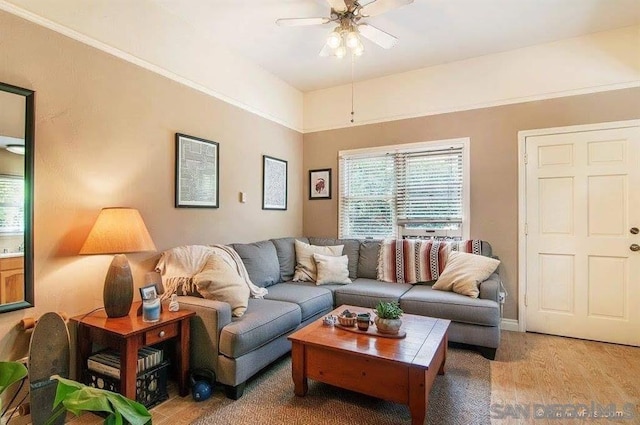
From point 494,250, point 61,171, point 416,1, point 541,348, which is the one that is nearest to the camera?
point 61,171

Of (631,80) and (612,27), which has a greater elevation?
(612,27)

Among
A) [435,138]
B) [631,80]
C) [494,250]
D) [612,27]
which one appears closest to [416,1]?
[435,138]

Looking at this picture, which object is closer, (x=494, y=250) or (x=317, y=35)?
(x=317, y=35)

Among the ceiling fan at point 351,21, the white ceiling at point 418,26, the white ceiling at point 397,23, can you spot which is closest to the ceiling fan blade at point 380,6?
the ceiling fan at point 351,21

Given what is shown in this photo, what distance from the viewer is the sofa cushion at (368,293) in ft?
10.5

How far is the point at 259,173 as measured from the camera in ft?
12.9

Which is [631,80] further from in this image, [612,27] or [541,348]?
[541,348]

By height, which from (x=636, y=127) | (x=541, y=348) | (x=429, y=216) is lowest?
(x=541, y=348)

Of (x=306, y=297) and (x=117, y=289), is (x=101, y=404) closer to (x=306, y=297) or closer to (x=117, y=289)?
(x=117, y=289)

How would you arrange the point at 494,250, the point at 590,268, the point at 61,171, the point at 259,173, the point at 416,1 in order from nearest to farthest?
the point at 61,171 → the point at 416,1 → the point at 590,268 → the point at 494,250 → the point at 259,173

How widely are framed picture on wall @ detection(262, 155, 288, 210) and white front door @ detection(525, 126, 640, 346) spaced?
2669mm

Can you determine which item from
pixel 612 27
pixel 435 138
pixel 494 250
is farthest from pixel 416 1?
pixel 494 250

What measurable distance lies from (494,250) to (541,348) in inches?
39.0

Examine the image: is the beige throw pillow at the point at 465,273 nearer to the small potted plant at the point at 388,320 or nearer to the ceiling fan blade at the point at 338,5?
the small potted plant at the point at 388,320
